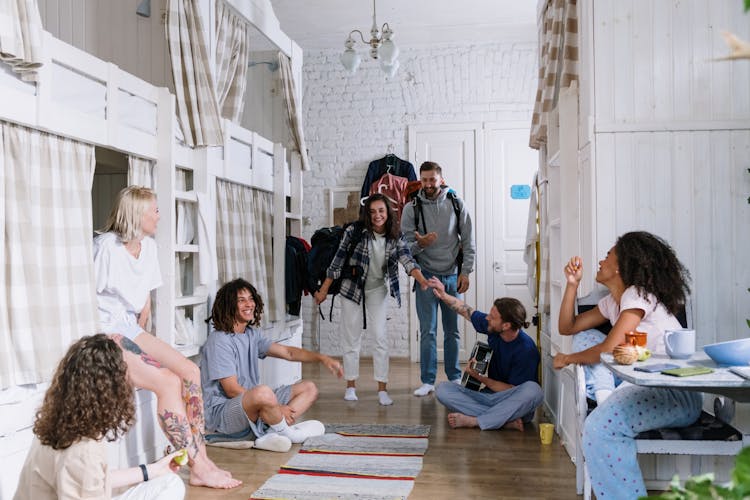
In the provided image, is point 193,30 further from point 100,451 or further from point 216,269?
point 100,451

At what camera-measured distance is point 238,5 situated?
15.1ft

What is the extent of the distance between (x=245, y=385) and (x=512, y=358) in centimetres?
152

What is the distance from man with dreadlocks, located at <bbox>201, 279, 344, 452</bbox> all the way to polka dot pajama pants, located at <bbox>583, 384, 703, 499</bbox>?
155cm

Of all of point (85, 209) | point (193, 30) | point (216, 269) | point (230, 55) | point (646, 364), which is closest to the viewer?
point (646, 364)

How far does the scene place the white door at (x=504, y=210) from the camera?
6.73m

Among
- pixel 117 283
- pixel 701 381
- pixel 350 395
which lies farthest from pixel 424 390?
pixel 701 381

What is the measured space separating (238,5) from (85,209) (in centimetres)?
207

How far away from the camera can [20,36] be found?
2.57m

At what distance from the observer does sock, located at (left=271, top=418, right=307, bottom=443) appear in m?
3.74

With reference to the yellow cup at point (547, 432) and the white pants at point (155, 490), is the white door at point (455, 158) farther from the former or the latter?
the white pants at point (155, 490)

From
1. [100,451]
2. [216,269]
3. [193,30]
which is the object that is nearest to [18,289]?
[100,451]

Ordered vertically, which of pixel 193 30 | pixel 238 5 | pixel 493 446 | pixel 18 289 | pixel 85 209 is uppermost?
pixel 238 5

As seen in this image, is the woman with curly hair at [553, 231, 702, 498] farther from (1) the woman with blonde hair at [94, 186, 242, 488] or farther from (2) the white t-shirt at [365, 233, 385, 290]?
(2) the white t-shirt at [365, 233, 385, 290]

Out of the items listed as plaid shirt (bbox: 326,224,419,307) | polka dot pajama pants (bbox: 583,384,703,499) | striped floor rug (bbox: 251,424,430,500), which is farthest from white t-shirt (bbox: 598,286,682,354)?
plaid shirt (bbox: 326,224,419,307)
